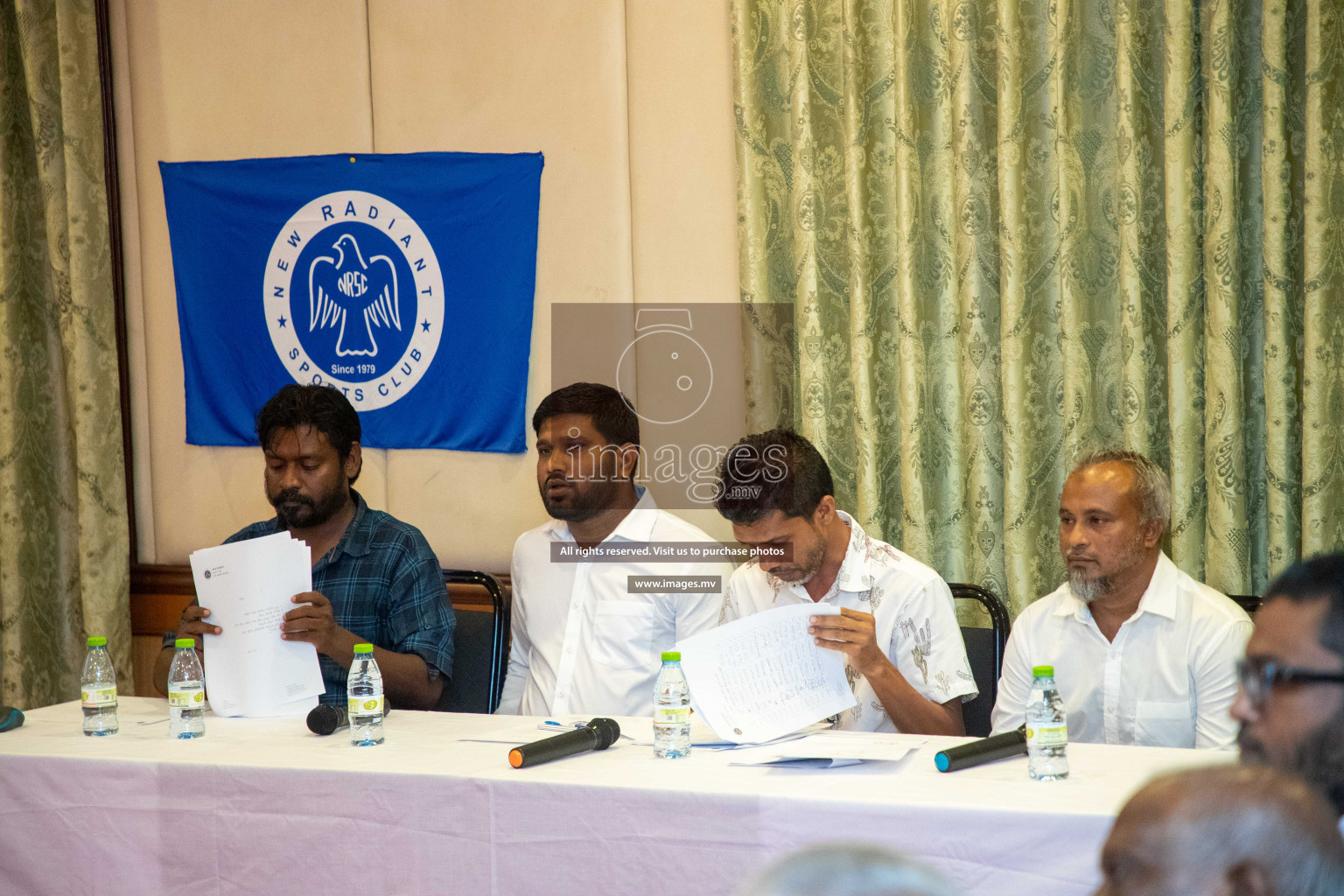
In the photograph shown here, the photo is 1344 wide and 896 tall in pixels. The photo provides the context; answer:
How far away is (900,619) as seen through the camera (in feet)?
8.81

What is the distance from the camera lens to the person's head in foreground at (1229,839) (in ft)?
2.51

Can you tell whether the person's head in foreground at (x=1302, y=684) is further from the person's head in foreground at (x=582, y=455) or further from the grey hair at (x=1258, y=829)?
the person's head in foreground at (x=582, y=455)

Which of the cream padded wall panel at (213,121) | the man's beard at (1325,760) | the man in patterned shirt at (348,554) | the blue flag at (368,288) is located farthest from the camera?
the cream padded wall panel at (213,121)

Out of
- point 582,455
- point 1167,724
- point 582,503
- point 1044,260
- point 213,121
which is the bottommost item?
point 1167,724

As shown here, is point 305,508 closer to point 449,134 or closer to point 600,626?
point 600,626

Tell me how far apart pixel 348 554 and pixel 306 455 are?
11.5 inches

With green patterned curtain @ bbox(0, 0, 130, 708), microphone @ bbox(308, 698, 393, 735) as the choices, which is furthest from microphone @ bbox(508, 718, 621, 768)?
green patterned curtain @ bbox(0, 0, 130, 708)

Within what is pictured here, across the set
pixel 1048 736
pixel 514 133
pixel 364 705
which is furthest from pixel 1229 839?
pixel 514 133

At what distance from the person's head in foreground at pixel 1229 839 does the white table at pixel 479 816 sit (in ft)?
3.16

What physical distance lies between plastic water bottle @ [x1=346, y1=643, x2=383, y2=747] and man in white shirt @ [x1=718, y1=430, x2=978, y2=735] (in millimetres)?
904

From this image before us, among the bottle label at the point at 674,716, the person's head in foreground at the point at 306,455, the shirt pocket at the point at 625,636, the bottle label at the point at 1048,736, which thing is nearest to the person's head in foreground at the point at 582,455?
the shirt pocket at the point at 625,636

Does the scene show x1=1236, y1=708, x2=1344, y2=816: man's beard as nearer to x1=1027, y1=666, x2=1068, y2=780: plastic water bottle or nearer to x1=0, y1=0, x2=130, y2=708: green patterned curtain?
x1=1027, y1=666, x2=1068, y2=780: plastic water bottle

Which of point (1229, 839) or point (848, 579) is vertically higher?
point (1229, 839)

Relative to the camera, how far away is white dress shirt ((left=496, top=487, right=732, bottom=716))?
2.99 meters
